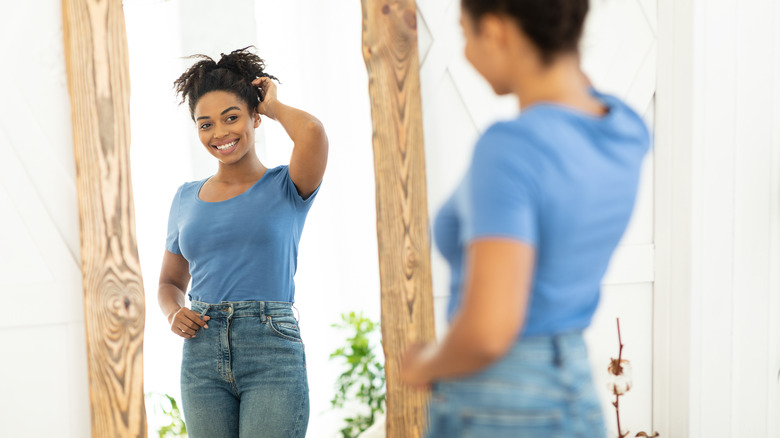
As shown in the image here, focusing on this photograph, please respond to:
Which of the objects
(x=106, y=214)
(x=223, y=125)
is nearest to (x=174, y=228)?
(x=106, y=214)

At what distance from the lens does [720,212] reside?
190cm

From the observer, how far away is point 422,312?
67.4 inches

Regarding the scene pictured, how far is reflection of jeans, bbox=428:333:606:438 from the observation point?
2.42 feet

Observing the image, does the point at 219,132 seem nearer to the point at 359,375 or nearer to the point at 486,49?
the point at 359,375

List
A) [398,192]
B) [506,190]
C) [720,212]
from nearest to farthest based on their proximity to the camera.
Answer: [506,190], [398,192], [720,212]

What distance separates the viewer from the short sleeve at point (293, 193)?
151cm

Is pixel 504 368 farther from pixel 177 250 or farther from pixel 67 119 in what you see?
pixel 67 119

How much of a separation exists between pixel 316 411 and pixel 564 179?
121cm

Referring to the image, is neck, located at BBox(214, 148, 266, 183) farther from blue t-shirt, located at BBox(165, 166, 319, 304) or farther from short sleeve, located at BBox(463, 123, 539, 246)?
short sleeve, located at BBox(463, 123, 539, 246)

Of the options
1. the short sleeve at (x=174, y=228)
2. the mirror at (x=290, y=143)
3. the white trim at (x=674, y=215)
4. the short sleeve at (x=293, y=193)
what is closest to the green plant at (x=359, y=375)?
the mirror at (x=290, y=143)

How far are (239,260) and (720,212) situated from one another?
4.54ft

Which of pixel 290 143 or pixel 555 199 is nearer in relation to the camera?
pixel 555 199

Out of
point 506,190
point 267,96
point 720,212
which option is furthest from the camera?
point 720,212

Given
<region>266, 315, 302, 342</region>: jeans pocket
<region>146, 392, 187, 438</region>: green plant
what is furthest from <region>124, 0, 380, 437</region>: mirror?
<region>266, 315, 302, 342</region>: jeans pocket
